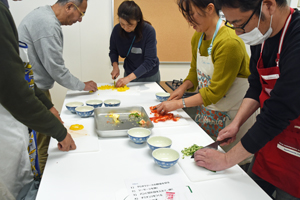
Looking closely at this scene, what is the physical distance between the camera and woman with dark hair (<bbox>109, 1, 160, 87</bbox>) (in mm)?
2186

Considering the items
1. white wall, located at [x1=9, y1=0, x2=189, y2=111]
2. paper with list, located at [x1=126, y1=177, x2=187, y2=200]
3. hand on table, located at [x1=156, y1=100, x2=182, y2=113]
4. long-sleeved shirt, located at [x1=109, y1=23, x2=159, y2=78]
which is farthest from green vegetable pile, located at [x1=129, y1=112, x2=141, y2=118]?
white wall, located at [x1=9, y1=0, x2=189, y2=111]

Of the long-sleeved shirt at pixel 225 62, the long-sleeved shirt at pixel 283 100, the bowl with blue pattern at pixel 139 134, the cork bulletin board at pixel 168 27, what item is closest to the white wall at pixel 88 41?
the cork bulletin board at pixel 168 27

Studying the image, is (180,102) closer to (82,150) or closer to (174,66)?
(82,150)

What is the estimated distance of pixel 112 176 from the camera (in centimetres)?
97

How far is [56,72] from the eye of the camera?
1.78m

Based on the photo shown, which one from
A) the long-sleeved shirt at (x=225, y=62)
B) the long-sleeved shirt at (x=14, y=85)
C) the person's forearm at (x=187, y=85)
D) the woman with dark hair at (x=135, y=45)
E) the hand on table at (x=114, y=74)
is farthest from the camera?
the hand on table at (x=114, y=74)

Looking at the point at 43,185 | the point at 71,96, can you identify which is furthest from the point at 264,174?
the point at 71,96

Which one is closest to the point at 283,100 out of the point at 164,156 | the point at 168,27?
the point at 164,156

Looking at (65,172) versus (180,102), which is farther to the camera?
(180,102)

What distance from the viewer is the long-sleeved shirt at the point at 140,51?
2432mm

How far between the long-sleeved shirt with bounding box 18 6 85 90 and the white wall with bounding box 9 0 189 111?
5.16 feet

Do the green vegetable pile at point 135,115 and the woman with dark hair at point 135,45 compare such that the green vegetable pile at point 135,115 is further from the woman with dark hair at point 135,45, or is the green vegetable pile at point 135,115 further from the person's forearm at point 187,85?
the woman with dark hair at point 135,45

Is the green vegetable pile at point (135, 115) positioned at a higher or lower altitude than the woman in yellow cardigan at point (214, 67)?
lower

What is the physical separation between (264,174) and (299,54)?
0.69 meters
